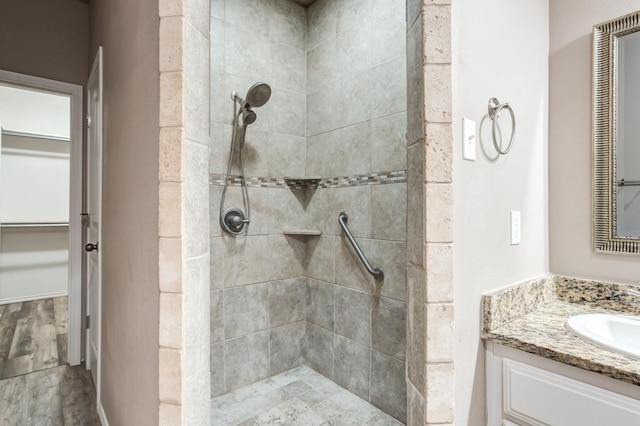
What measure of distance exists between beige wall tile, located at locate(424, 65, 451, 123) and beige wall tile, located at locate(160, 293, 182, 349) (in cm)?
86

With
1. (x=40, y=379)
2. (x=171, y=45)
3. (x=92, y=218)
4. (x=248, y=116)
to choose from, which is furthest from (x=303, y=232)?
(x=40, y=379)

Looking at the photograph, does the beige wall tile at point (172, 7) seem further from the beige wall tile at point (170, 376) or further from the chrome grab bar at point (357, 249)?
the chrome grab bar at point (357, 249)

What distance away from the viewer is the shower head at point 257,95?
6.81ft

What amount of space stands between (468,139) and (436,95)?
0.21 metres

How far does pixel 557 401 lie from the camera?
989 millimetres

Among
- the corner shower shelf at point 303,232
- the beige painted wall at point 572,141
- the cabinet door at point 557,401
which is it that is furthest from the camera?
the corner shower shelf at point 303,232

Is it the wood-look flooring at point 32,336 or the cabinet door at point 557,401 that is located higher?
the cabinet door at point 557,401

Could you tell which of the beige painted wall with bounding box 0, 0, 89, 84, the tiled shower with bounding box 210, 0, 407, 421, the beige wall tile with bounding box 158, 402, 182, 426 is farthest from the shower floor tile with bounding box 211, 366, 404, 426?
the beige painted wall with bounding box 0, 0, 89, 84

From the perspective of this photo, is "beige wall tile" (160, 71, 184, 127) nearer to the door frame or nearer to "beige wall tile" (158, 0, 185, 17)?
"beige wall tile" (158, 0, 185, 17)

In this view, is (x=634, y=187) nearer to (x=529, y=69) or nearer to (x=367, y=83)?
(x=529, y=69)

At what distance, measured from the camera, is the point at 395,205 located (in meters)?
2.04

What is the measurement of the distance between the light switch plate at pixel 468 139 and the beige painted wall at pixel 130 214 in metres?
0.95

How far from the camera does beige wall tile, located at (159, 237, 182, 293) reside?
0.94 m

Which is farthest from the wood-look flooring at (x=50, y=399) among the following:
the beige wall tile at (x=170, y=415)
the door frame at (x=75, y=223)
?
the beige wall tile at (x=170, y=415)
